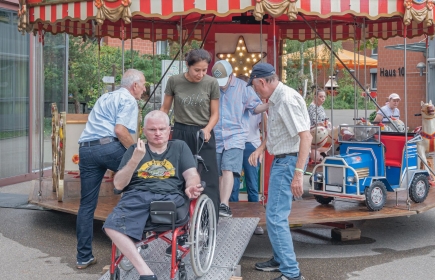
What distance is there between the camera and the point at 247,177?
7801mm

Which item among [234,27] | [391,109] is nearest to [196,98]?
[234,27]

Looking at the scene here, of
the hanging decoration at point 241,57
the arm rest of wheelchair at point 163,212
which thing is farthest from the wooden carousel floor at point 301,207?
the hanging decoration at point 241,57

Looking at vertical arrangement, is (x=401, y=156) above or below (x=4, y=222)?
above

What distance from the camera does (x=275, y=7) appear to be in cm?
689

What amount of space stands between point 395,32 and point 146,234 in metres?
7.16

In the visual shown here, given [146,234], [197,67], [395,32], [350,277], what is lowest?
[350,277]

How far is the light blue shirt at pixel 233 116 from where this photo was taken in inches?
274

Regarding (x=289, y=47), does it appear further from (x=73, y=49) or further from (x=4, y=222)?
(x=4, y=222)

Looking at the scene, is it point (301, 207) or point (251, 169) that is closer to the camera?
point (301, 207)

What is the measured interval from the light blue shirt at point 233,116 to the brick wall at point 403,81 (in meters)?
16.3

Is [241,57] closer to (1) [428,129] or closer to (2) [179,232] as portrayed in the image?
(1) [428,129]

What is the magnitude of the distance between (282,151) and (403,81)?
1970 centimetres

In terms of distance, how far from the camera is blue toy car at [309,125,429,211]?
7324 mm

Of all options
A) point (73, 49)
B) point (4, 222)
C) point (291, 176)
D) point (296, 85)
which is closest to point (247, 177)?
point (291, 176)
